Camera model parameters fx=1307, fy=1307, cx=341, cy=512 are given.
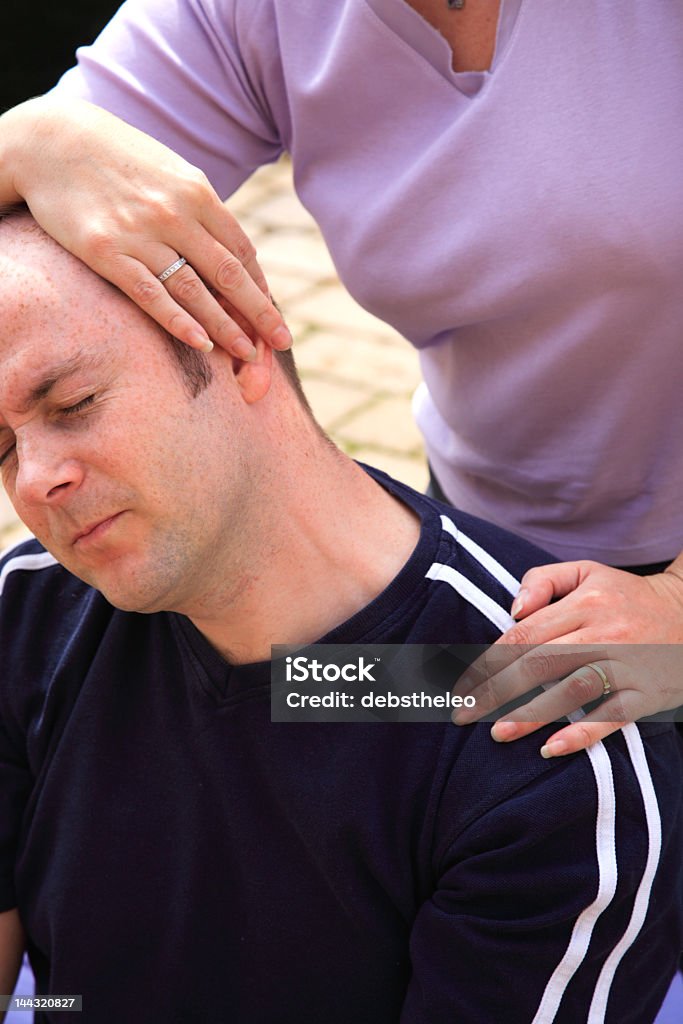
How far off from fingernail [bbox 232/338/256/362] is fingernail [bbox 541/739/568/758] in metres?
0.52

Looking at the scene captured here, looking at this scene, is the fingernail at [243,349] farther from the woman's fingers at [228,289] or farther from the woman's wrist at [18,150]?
the woman's wrist at [18,150]

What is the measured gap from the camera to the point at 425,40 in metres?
1.58

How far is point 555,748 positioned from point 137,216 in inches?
27.2

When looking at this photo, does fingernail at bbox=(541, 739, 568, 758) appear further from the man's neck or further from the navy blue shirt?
the man's neck

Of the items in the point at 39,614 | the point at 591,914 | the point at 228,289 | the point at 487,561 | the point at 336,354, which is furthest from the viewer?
the point at 336,354

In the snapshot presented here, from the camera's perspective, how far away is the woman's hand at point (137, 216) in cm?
133

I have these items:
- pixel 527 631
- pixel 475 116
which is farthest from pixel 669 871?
pixel 475 116

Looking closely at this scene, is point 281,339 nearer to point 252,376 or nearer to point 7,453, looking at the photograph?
point 252,376

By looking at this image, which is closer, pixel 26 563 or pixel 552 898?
pixel 552 898

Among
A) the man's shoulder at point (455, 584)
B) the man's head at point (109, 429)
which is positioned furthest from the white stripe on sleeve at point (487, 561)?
the man's head at point (109, 429)

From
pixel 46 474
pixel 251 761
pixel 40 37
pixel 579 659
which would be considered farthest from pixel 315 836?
pixel 40 37

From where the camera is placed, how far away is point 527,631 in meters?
1.41

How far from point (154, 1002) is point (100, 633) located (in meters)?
0.44

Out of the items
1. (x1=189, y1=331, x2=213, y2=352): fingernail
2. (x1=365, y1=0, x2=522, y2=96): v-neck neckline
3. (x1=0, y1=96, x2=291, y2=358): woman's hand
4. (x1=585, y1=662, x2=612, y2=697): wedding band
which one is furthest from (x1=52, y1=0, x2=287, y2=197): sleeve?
(x1=585, y1=662, x2=612, y2=697): wedding band
